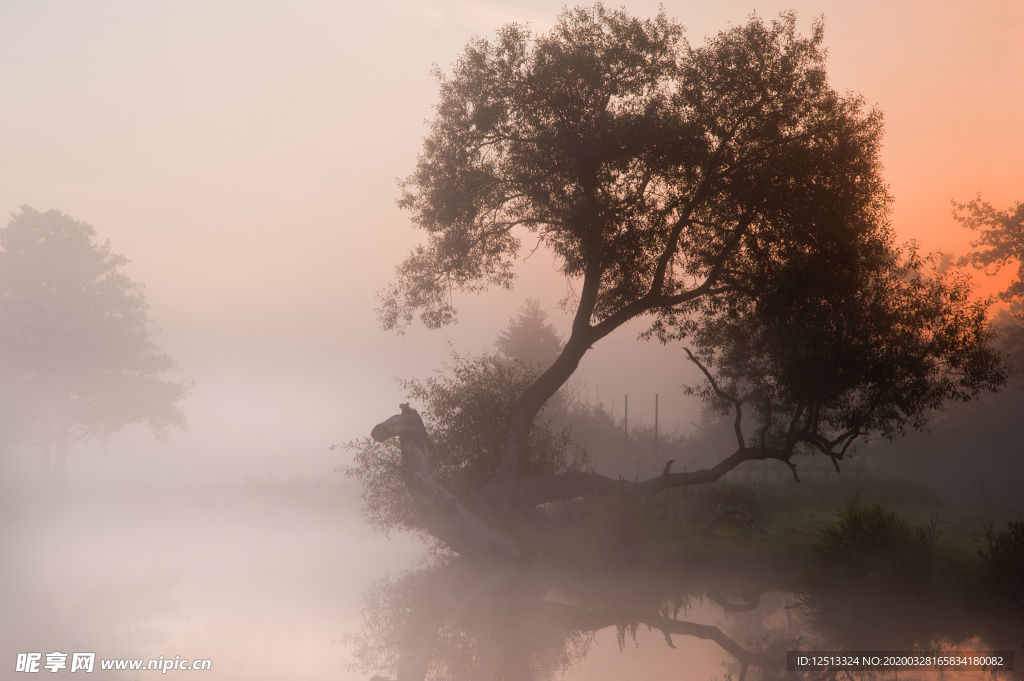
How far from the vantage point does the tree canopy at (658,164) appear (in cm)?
1650

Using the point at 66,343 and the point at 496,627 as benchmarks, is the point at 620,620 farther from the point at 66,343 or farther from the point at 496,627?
the point at 66,343

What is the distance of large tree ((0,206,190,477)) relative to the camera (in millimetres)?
39406

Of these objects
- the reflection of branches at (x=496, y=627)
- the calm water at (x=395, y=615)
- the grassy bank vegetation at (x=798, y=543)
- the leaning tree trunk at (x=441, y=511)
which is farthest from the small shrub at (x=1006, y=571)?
the leaning tree trunk at (x=441, y=511)

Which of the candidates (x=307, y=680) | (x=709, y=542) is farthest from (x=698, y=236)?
(x=307, y=680)

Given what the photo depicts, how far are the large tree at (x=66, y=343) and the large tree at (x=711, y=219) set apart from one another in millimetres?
32129

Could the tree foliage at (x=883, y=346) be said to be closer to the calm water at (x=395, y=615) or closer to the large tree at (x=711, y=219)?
the large tree at (x=711, y=219)

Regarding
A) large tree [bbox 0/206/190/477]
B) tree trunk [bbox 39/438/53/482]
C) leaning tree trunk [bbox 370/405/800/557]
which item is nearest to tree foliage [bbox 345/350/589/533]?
leaning tree trunk [bbox 370/405/800/557]

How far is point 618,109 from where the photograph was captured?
1811 cm

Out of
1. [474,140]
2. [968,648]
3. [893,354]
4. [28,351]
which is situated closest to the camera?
[968,648]

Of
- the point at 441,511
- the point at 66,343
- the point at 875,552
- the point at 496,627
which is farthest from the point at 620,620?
the point at 66,343

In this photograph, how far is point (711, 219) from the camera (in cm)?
1828

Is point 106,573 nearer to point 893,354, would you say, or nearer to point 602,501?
point 602,501

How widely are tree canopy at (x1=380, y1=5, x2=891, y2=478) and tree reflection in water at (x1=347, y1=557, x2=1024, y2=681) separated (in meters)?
5.73

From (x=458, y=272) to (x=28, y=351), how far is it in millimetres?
32888
